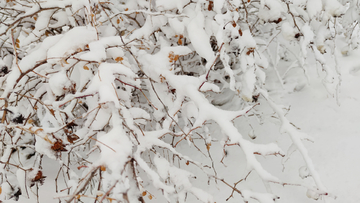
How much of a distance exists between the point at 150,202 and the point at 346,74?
1632mm

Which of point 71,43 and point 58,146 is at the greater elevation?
point 71,43

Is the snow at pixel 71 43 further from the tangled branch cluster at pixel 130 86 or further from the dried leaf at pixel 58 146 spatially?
the dried leaf at pixel 58 146

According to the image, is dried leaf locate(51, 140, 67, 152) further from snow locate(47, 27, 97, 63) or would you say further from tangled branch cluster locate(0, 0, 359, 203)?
snow locate(47, 27, 97, 63)

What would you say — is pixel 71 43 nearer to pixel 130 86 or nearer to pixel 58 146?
pixel 130 86

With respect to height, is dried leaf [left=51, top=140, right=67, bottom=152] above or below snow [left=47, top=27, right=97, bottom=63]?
below

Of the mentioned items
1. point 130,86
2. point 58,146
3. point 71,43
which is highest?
point 71,43

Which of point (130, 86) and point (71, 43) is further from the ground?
point (71, 43)

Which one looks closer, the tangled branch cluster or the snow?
the tangled branch cluster

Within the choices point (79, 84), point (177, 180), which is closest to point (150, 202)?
point (177, 180)

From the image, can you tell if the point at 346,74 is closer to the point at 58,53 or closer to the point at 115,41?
the point at 115,41

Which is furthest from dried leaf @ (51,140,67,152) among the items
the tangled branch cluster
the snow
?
the snow

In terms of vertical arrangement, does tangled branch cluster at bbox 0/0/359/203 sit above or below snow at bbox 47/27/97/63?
below

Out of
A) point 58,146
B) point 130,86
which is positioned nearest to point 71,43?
point 130,86

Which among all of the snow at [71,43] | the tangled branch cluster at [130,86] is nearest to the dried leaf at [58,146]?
the tangled branch cluster at [130,86]
